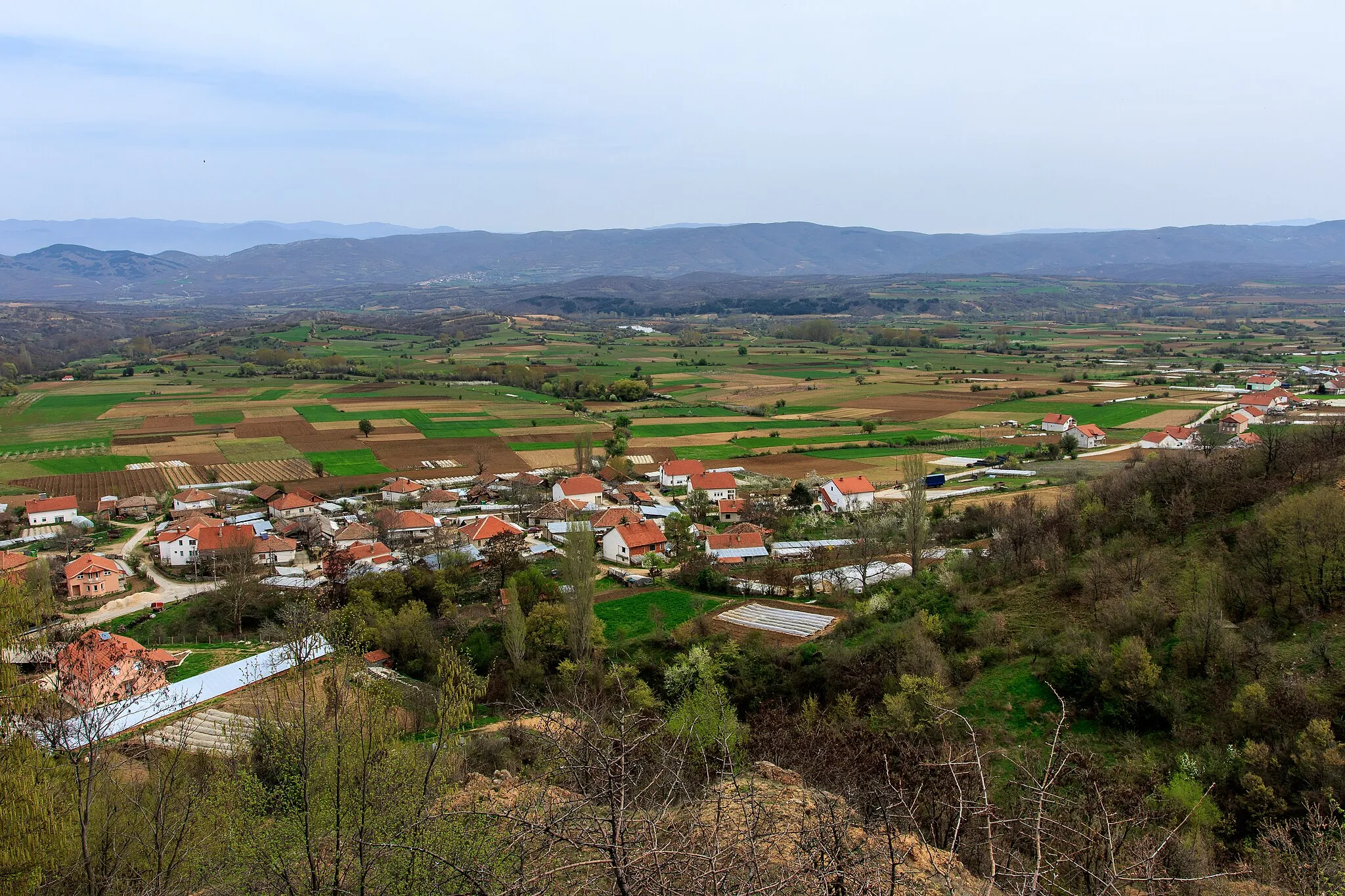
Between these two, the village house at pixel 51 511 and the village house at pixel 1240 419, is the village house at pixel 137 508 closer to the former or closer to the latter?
the village house at pixel 51 511

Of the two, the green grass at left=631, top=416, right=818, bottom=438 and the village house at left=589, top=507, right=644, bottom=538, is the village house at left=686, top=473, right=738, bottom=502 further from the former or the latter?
the green grass at left=631, top=416, right=818, bottom=438

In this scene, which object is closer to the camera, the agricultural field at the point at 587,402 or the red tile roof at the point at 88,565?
the red tile roof at the point at 88,565

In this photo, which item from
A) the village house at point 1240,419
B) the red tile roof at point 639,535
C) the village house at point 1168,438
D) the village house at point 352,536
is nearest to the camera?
the red tile roof at point 639,535

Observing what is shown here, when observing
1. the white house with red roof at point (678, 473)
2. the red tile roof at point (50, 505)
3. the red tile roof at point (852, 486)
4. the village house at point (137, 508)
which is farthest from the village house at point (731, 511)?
the red tile roof at point (50, 505)

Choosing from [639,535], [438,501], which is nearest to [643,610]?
[639,535]

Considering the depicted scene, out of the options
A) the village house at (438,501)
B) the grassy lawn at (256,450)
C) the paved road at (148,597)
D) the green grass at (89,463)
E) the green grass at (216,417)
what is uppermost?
the green grass at (216,417)

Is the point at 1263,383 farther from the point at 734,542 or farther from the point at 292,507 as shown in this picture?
the point at 292,507

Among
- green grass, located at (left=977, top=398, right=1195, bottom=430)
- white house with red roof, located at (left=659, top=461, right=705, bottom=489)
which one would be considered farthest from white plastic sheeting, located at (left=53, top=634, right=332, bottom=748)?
green grass, located at (left=977, top=398, right=1195, bottom=430)

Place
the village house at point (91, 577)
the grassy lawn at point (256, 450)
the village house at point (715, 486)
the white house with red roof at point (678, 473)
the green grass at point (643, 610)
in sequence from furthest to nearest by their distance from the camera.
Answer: the grassy lawn at point (256, 450), the white house with red roof at point (678, 473), the village house at point (715, 486), the village house at point (91, 577), the green grass at point (643, 610)
